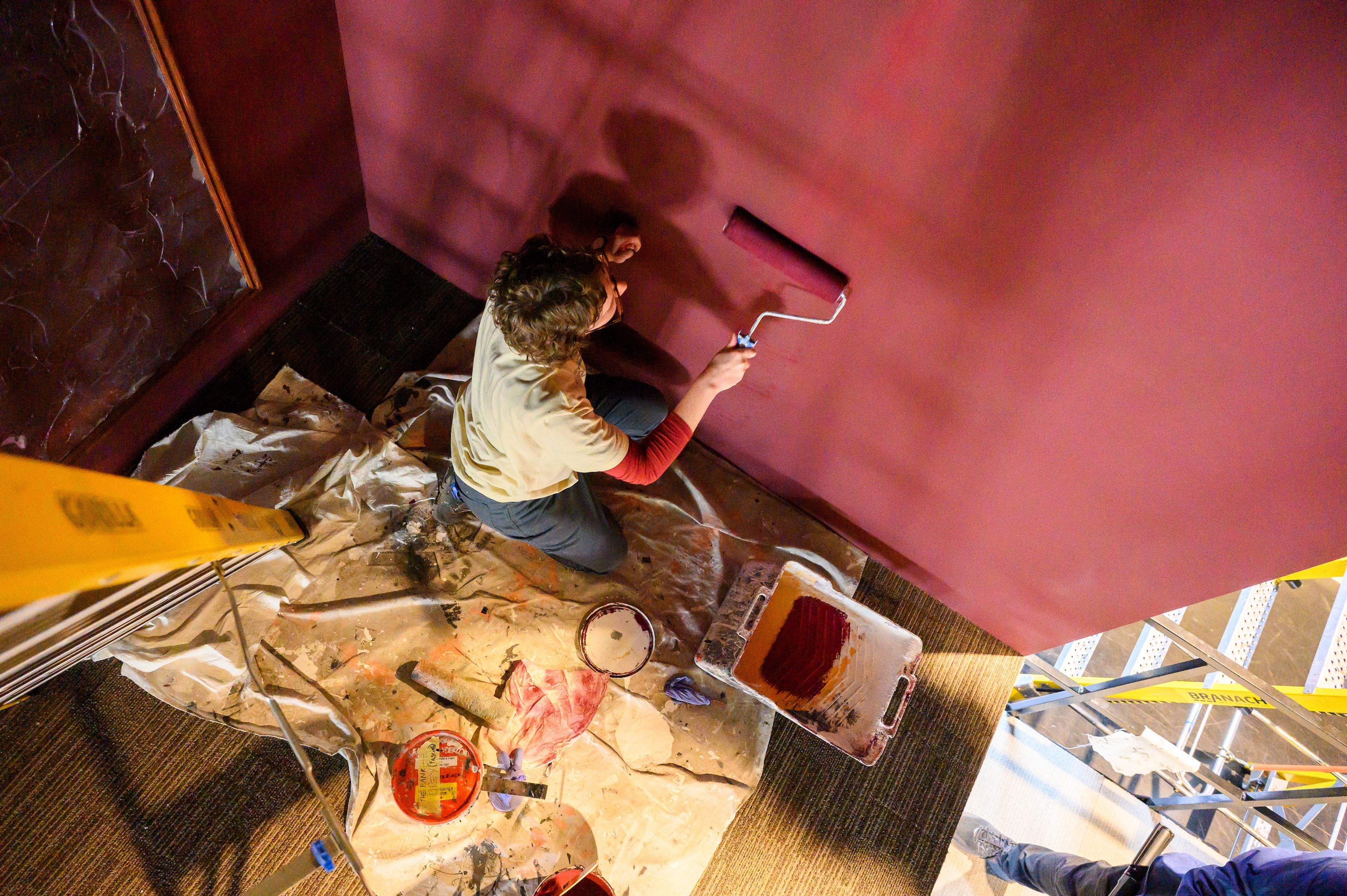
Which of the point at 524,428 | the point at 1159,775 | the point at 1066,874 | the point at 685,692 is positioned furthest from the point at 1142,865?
the point at 524,428

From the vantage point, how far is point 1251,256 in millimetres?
944

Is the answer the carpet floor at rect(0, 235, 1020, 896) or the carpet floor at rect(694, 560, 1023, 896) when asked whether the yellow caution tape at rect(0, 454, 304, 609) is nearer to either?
the carpet floor at rect(0, 235, 1020, 896)

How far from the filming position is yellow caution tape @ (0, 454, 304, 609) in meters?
0.89

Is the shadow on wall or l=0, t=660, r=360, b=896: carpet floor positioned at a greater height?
the shadow on wall

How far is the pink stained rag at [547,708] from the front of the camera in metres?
1.82

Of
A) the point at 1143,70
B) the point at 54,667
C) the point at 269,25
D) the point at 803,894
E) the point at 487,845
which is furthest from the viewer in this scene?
the point at 803,894

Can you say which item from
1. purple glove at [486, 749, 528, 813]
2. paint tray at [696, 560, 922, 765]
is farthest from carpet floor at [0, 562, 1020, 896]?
purple glove at [486, 749, 528, 813]

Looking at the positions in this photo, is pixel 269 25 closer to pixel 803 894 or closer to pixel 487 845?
pixel 487 845

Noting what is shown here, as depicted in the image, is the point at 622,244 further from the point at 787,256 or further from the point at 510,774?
the point at 510,774

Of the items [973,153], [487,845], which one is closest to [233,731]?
[487,845]

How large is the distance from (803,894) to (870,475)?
1.08 metres

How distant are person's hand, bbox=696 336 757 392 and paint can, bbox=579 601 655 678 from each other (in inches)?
29.8

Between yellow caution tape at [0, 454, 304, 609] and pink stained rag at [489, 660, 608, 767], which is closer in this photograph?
yellow caution tape at [0, 454, 304, 609]

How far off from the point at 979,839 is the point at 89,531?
224 cm
